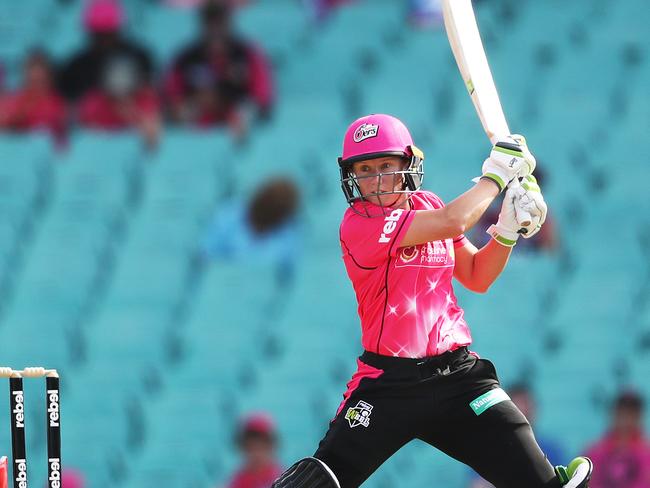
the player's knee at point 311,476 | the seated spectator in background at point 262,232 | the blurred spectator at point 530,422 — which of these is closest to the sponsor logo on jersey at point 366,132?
the player's knee at point 311,476

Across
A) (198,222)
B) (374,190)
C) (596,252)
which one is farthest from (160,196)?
(374,190)

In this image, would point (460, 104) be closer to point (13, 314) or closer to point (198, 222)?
point (198, 222)

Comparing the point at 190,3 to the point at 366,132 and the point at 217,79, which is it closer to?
the point at 217,79

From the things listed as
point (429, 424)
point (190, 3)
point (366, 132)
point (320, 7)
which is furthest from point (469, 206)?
point (190, 3)

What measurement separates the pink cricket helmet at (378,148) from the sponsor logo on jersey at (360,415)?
793 millimetres

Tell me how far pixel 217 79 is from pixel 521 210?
6.35m

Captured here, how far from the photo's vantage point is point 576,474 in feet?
17.2

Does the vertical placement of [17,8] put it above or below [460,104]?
above

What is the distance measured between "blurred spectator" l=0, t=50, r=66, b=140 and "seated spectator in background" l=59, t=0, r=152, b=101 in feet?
0.43

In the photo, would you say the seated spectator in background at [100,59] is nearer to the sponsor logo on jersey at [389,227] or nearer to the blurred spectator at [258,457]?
the blurred spectator at [258,457]

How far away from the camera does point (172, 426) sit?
9789 mm

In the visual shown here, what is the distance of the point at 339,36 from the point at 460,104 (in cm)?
135

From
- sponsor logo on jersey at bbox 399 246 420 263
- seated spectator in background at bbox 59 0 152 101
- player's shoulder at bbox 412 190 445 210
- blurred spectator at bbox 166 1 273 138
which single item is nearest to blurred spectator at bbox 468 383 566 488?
blurred spectator at bbox 166 1 273 138

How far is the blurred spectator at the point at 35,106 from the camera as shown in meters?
11.5
